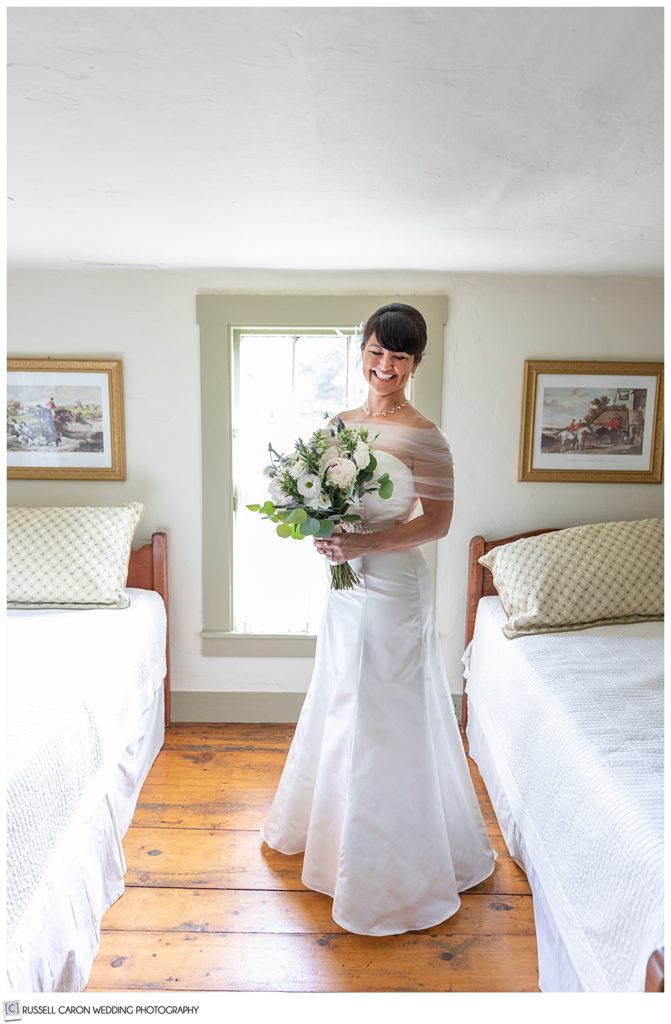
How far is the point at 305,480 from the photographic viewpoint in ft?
6.17

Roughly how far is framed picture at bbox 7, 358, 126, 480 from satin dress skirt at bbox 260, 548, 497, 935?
1.58 meters

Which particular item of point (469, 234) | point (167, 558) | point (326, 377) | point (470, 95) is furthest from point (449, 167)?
point (167, 558)

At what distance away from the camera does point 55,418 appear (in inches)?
128

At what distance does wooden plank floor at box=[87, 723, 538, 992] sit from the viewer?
187 cm

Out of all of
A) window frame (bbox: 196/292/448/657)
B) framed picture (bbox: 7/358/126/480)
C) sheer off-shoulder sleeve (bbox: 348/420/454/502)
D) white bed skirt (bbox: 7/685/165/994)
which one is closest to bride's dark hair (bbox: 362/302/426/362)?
sheer off-shoulder sleeve (bbox: 348/420/454/502)

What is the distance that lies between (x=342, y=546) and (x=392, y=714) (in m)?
0.54

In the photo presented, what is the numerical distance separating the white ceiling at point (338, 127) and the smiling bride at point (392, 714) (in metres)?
0.47

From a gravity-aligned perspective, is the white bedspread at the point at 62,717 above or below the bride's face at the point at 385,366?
below

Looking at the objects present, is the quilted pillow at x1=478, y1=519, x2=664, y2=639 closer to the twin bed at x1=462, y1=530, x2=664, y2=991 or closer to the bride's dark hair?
the twin bed at x1=462, y1=530, x2=664, y2=991

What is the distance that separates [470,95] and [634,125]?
40cm

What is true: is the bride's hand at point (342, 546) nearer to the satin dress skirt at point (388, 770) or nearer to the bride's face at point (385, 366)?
the satin dress skirt at point (388, 770)

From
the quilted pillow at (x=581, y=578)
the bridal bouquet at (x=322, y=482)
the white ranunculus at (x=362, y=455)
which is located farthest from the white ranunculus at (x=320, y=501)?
the quilted pillow at (x=581, y=578)

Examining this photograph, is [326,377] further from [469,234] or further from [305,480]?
[305,480]

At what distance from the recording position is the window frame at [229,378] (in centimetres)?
317
